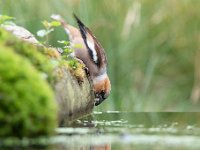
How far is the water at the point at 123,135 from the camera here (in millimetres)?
4938

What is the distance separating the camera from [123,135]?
18.4 feet

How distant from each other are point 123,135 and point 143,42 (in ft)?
25.9

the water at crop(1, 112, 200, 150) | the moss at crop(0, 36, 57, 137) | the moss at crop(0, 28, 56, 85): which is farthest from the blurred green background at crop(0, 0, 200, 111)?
the moss at crop(0, 36, 57, 137)

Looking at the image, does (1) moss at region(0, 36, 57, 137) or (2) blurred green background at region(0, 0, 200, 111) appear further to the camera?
(2) blurred green background at region(0, 0, 200, 111)

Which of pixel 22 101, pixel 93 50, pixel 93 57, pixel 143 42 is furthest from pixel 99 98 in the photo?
pixel 143 42

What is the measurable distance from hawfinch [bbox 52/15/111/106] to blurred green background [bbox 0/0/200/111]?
3.01 meters

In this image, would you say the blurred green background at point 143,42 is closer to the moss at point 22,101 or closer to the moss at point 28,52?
the moss at point 28,52

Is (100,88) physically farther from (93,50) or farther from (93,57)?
(93,50)

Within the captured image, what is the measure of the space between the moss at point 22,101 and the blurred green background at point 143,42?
23.6 ft

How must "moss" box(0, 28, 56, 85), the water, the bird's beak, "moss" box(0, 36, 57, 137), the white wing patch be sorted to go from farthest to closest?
the bird's beak → the white wing patch → "moss" box(0, 28, 56, 85) → the water → "moss" box(0, 36, 57, 137)

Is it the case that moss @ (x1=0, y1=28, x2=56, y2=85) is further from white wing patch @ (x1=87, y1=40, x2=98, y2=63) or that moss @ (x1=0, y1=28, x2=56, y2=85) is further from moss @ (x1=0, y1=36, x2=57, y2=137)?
white wing patch @ (x1=87, y1=40, x2=98, y2=63)

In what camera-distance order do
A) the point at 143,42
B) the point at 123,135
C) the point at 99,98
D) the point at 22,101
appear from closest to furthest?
the point at 22,101 < the point at 123,135 < the point at 99,98 < the point at 143,42

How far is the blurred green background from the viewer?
12578 millimetres

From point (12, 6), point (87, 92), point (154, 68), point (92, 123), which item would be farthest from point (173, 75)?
point (92, 123)
